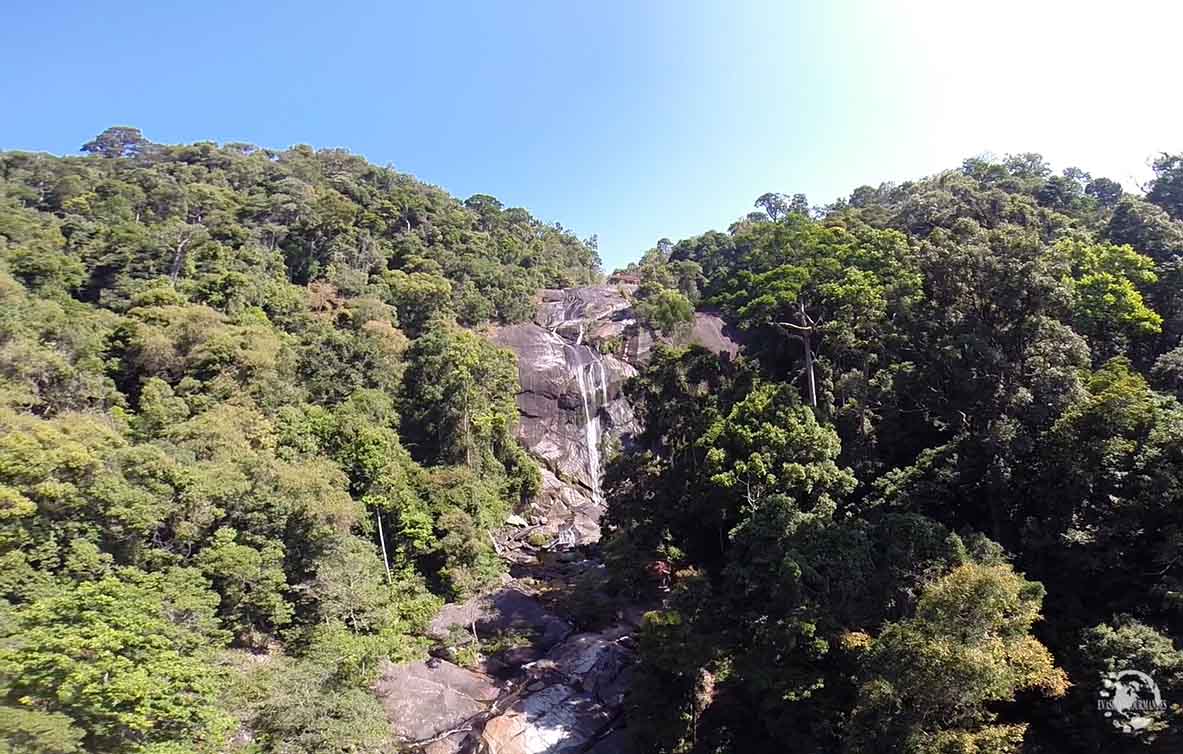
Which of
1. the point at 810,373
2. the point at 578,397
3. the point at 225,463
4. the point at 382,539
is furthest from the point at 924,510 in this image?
the point at 578,397

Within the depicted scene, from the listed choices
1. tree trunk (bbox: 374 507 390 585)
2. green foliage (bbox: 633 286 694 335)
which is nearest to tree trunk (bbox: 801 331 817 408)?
green foliage (bbox: 633 286 694 335)

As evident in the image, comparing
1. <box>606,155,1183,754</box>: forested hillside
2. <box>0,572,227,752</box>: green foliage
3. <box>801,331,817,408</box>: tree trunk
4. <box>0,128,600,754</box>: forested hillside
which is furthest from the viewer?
<box>801,331,817,408</box>: tree trunk

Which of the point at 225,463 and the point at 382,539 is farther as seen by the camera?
the point at 382,539

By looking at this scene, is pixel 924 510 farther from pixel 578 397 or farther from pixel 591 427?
pixel 578 397

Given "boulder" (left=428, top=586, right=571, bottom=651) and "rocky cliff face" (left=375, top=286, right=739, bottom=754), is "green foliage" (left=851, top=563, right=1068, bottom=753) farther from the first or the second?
"boulder" (left=428, top=586, right=571, bottom=651)

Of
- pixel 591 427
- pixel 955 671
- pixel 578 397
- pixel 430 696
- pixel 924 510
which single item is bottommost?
pixel 430 696

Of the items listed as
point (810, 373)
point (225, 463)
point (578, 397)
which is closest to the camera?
point (225, 463)

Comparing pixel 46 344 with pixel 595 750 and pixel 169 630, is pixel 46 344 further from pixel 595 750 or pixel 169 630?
pixel 595 750
